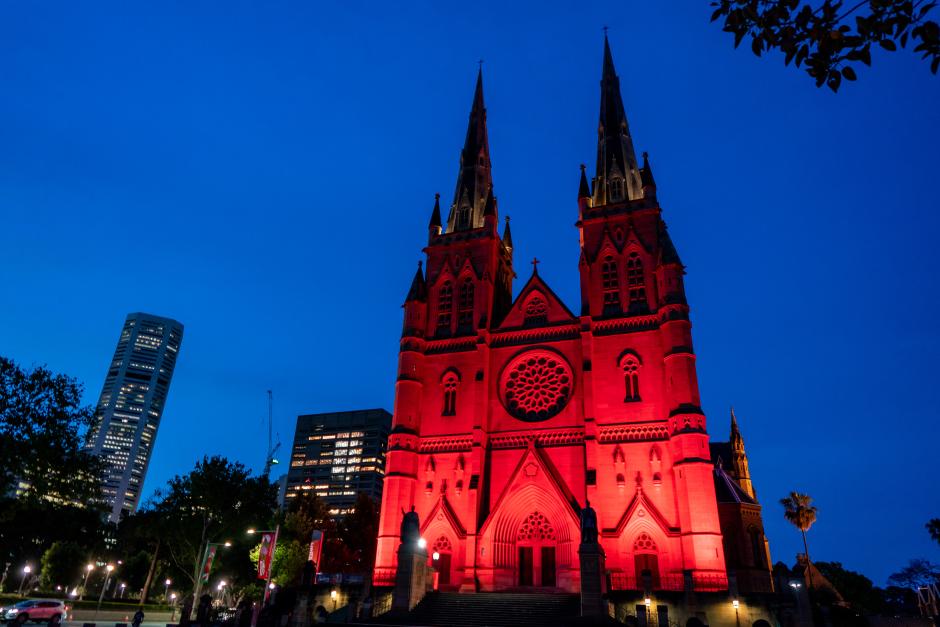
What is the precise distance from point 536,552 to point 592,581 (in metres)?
9.14

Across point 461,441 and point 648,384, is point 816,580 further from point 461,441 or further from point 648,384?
point 461,441

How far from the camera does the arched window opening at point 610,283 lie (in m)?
41.5

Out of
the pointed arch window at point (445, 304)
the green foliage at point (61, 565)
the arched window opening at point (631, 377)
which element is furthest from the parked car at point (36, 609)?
the arched window opening at point (631, 377)

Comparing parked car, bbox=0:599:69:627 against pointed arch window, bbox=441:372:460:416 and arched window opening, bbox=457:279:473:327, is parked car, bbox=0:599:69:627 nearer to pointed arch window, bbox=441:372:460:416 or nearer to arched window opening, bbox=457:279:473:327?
pointed arch window, bbox=441:372:460:416

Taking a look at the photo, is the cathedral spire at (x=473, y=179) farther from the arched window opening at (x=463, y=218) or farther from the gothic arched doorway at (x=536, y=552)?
the gothic arched doorway at (x=536, y=552)

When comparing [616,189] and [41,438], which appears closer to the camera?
[41,438]

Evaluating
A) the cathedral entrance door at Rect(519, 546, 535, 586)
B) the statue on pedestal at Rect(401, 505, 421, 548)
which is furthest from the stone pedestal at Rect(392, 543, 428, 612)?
the cathedral entrance door at Rect(519, 546, 535, 586)

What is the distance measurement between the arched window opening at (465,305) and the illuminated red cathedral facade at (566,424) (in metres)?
0.12

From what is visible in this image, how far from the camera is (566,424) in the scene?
38.6 meters

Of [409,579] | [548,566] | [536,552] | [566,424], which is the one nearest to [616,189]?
[566,424]

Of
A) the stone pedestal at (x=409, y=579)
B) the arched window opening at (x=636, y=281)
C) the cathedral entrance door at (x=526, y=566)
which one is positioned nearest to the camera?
the stone pedestal at (x=409, y=579)

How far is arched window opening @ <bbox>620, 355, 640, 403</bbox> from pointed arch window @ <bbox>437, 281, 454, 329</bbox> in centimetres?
1319

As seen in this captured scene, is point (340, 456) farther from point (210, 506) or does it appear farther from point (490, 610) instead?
point (490, 610)

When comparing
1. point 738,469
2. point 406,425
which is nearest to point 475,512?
point 406,425
